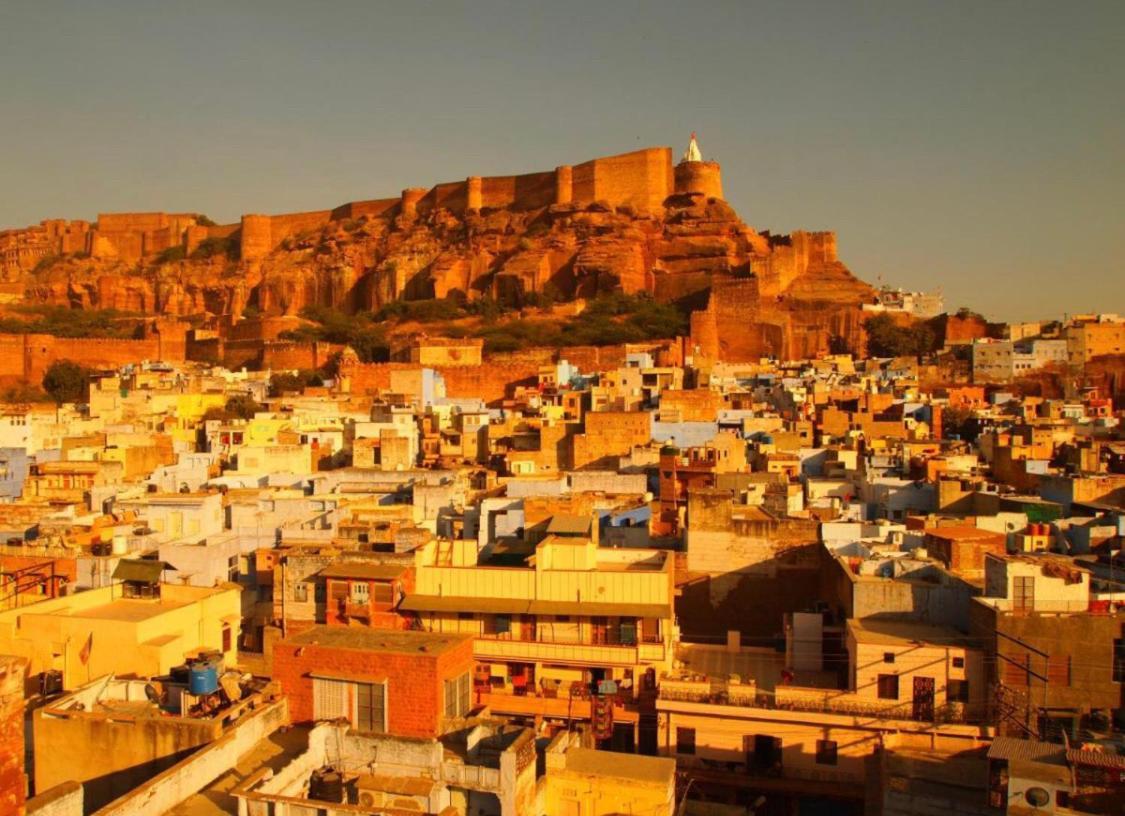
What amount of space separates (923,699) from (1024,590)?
62.5 inches

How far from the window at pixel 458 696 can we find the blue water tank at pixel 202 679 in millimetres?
1917

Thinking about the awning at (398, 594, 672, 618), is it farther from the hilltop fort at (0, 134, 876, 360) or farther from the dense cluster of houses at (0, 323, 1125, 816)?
the hilltop fort at (0, 134, 876, 360)

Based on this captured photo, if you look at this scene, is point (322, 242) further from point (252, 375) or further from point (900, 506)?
point (900, 506)

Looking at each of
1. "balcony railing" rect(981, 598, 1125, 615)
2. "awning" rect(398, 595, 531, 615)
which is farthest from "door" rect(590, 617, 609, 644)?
"balcony railing" rect(981, 598, 1125, 615)

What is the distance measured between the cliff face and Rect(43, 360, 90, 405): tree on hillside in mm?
16461

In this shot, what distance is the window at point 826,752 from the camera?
10633 millimetres

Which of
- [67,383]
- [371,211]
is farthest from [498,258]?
[67,383]

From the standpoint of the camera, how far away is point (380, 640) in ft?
31.5

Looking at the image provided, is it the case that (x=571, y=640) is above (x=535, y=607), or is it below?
below

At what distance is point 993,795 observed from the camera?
8.11 metres

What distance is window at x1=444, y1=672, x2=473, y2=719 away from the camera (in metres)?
9.18

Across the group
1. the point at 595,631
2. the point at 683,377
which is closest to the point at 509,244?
the point at 683,377

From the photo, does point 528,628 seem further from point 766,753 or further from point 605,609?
point 766,753

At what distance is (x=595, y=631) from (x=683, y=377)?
26.2 meters
